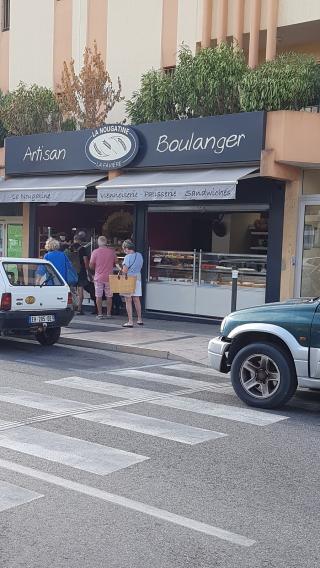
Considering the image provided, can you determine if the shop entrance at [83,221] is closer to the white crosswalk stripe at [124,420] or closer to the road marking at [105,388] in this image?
the road marking at [105,388]

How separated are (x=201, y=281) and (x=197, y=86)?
4.16 metres

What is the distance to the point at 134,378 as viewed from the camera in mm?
9336

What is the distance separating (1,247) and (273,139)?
1039 cm

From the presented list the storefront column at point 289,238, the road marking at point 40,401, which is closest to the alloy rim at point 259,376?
the road marking at point 40,401

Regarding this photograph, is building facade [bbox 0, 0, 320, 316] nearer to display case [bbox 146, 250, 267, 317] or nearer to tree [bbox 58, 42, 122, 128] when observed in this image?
display case [bbox 146, 250, 267, 317]

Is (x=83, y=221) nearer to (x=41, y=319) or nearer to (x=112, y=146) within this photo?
(x=112, y=146)

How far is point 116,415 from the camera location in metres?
7.15

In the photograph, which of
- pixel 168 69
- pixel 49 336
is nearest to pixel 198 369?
pixel 49 336

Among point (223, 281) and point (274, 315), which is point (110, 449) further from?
point (223, 281)

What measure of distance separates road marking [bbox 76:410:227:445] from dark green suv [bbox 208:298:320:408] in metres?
1.23

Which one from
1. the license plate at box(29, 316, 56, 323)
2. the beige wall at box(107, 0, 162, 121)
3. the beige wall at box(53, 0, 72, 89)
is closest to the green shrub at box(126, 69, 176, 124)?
the beige wall at box(107, 0, 162, 121)

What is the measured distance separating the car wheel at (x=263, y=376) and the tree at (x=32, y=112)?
12841mm

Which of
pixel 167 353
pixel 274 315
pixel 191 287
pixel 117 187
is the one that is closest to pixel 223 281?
pixel 191 287

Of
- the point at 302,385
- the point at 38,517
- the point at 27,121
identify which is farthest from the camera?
the point at 27,121
